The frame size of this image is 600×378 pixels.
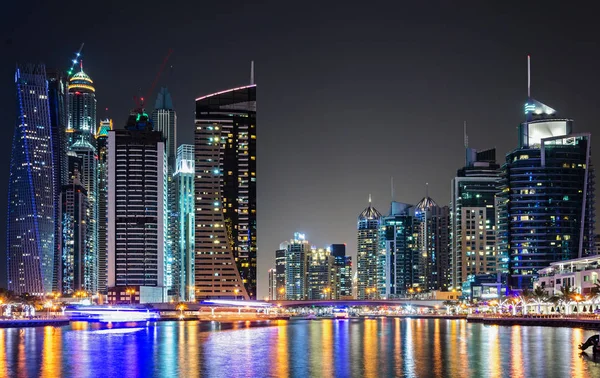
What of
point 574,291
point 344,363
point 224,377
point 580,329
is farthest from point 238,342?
point 574,291

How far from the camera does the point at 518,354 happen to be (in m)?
101

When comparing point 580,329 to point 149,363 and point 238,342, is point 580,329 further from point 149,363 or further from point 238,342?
point 149,363

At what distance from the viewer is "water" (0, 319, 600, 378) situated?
3319 inches

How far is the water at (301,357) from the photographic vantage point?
8431 centimetres

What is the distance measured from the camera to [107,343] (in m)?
132

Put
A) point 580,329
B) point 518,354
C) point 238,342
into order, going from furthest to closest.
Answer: point 580,329 < point 238,342 < point 518,354

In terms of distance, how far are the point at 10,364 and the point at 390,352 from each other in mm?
47117

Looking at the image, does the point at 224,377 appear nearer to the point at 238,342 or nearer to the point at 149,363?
the point at 149,363

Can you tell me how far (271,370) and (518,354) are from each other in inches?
1295

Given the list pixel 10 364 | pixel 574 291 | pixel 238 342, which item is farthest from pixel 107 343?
pixel 574 291

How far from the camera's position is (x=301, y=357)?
335ft

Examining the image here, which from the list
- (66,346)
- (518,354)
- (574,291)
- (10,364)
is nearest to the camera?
(10,364)

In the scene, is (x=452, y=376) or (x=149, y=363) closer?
(x=452, y=376)

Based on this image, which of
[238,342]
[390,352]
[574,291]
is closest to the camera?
[390,352]
